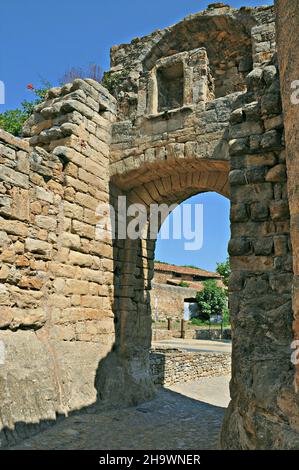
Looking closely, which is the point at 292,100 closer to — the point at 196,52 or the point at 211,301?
the point at 196,52

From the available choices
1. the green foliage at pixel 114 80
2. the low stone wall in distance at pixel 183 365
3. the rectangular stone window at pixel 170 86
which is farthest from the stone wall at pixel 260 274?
the low stone wall in distance at pixel 183 365

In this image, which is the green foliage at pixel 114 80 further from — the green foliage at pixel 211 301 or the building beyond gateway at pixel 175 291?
the green foliage at pixel 211 301

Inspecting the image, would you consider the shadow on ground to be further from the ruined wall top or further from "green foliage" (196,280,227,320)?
"green foliage" (196,280,227,320)

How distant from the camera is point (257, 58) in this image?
6.85 meters

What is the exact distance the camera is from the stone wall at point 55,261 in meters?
4.80

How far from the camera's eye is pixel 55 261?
18.6 ft

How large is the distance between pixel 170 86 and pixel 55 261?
3891mm

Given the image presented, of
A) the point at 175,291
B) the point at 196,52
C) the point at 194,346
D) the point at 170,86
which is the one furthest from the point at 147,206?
the point at 175,291

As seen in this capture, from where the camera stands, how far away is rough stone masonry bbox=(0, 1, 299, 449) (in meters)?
3.08

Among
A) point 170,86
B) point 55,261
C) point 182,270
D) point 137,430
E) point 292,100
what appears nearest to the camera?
point 292,100

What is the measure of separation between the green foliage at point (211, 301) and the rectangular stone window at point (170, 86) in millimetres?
22979
